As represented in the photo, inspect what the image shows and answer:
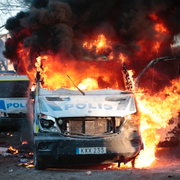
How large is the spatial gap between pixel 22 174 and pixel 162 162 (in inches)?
111

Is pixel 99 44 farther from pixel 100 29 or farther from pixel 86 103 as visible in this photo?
pixel 86 103

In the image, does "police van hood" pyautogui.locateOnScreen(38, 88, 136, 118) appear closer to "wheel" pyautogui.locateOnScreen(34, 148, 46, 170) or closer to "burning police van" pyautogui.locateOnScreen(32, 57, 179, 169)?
"burning police van" pyautogui.locateOnScreen(32, 57, 179, 169)

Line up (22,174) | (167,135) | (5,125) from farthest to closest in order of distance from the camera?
(5,125) → (167,135) → (22,174)

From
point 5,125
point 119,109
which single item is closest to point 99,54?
point 119,109

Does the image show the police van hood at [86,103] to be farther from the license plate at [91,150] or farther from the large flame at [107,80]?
the license plate at [91,150]

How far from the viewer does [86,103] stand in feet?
18.2

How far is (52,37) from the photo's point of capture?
950 cm

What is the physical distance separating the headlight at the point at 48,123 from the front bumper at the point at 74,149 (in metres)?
0.11

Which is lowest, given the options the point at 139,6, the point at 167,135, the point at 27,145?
the point at 27,145

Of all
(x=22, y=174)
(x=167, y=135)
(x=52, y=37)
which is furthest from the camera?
(x=52, y=37)

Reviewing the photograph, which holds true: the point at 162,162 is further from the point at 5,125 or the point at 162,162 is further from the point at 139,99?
the point at 5,125

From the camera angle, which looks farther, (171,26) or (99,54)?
(171,26)

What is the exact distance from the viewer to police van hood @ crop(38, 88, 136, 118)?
5270mm

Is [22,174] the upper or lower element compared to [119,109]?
lower
